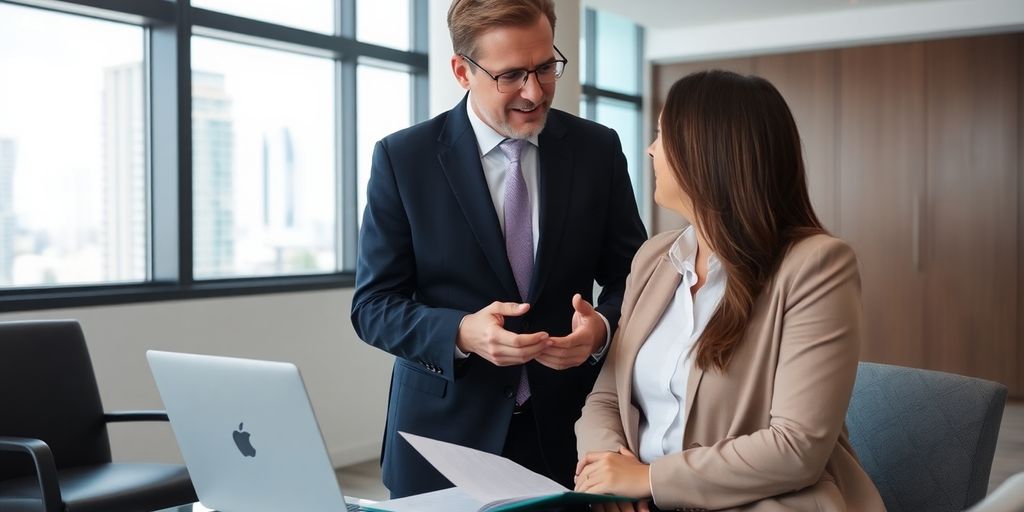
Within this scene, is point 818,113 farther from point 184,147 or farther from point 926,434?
point 926,434

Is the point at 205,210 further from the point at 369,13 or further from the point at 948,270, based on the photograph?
the point at 948,270

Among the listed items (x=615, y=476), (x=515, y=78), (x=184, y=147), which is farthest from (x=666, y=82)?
(x=615, y=476)

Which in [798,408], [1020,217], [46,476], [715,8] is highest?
[715,8]

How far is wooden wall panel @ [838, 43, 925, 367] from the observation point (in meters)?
7.73

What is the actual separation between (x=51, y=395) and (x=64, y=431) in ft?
0.38

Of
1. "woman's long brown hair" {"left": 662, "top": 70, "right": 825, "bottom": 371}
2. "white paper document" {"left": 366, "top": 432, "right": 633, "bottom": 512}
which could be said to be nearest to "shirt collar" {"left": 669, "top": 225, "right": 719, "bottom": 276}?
"woman's long brown hair" {"left": 662, "top": 70, "right": 825, "bottom": 371}

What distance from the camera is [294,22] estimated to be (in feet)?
17.7

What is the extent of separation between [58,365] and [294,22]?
274 cm

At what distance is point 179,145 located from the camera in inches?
182

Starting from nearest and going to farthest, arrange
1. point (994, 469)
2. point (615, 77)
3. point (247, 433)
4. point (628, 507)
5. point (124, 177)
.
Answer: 1. point (247, 433)
2. point (628, 507)
3. point (124, 177)
4. point (994, 469)
5. point (615, 77)

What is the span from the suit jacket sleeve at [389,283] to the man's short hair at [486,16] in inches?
10.7

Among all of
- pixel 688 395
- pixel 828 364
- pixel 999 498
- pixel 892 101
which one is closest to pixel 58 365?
pixel 688 395

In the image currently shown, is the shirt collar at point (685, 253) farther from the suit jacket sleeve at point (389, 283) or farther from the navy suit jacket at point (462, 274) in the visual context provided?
the suit jacket sleeve at point (389, 283)

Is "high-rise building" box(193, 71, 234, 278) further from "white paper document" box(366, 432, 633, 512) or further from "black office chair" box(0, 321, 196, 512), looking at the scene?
"white paper document" box(366, 432, 633, 512)
